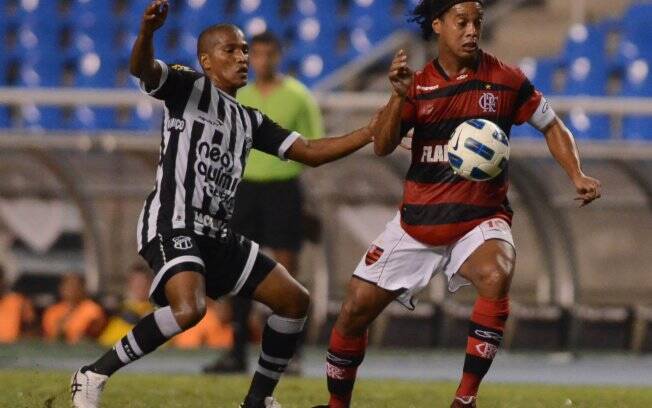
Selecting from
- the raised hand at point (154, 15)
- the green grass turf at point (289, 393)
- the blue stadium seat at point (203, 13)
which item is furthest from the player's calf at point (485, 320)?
the blue stadium seat at point (203, 13)

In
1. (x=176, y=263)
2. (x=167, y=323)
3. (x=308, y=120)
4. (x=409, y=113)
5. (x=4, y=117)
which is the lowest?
(x=4, y=117)

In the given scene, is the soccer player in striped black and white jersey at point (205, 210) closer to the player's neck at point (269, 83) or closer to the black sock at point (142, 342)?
the black sock at point (142, 342)

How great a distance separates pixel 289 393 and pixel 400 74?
8.34 ft

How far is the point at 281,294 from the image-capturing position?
6.24m

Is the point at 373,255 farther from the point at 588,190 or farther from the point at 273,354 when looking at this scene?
the point at 588,190

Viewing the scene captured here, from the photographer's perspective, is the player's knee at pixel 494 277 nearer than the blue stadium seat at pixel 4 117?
Yes

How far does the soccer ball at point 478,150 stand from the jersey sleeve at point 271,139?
2.65 feet

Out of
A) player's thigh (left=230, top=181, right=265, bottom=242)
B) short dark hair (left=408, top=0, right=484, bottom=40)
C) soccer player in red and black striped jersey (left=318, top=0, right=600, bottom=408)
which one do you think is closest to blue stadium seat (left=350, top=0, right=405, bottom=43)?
player's thigh (left=230, top=181, right=265, bottom=242)

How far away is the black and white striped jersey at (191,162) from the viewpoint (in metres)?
6.05

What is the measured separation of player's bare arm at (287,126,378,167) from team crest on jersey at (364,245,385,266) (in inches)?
17.5

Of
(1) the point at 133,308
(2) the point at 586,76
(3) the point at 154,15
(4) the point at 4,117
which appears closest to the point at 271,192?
(1) the point at 133,308

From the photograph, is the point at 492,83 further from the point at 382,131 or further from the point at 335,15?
the point at 335,15

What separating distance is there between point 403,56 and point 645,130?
24.0 feet

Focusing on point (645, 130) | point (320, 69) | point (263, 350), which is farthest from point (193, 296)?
point (320, 69)
